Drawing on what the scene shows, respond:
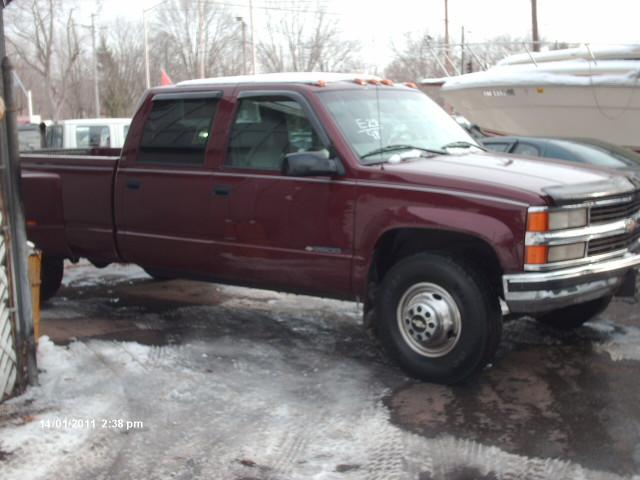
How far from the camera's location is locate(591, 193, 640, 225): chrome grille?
16.1ft

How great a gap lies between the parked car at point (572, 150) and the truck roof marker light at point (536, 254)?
4.57 m

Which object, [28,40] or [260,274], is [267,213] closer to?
[260,274]

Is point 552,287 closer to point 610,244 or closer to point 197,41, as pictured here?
point 610,244

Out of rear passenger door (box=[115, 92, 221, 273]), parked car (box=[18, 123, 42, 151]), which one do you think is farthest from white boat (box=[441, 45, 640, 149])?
parked car (box=[18, 123, 42, 151])

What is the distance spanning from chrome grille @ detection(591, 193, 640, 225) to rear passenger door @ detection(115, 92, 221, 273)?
2.78 meters

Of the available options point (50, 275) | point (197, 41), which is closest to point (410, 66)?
point (197, 41)

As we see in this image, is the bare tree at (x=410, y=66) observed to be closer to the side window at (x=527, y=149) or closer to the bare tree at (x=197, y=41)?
the bare tree at (x=197, y=41)

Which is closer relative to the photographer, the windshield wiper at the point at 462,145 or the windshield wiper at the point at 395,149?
the windshield wiper at the point at 395,149

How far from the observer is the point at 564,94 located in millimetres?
13102

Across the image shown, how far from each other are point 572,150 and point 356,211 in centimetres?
484

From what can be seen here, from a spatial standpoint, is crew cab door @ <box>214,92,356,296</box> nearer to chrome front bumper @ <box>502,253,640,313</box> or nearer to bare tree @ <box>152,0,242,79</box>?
chrome front bumper @ <box>502,253,640,313</box>

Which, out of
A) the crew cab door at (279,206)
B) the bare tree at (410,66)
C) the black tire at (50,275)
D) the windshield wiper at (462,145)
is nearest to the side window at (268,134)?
the crew cab door at (279,206)

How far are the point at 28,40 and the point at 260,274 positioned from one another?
4101 cm

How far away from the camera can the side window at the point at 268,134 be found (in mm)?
5664
